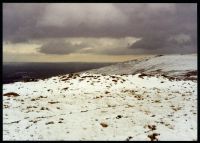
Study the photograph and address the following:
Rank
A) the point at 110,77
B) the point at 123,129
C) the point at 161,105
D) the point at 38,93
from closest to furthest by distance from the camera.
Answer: the point at 123,129, the point at 161,105, the point at 38,93, the point at 110,77

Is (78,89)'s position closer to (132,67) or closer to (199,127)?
(199,127)

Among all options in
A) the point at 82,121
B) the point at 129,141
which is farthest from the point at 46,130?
the point at 129,141

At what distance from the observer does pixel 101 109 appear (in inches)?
714

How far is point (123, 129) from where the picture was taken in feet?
48.7

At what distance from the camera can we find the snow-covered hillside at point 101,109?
14367 millimetres

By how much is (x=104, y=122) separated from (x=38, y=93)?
26.6ft

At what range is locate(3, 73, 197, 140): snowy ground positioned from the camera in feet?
47.1

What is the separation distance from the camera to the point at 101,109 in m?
18.1

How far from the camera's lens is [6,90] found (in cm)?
2242

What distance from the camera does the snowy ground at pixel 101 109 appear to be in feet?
47.1

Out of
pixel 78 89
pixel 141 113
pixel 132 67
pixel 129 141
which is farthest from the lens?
pixel 132 67

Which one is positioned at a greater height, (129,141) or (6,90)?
(6,90)

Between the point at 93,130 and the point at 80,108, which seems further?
the point at 80,108

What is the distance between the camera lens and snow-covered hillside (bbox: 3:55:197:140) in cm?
1437
